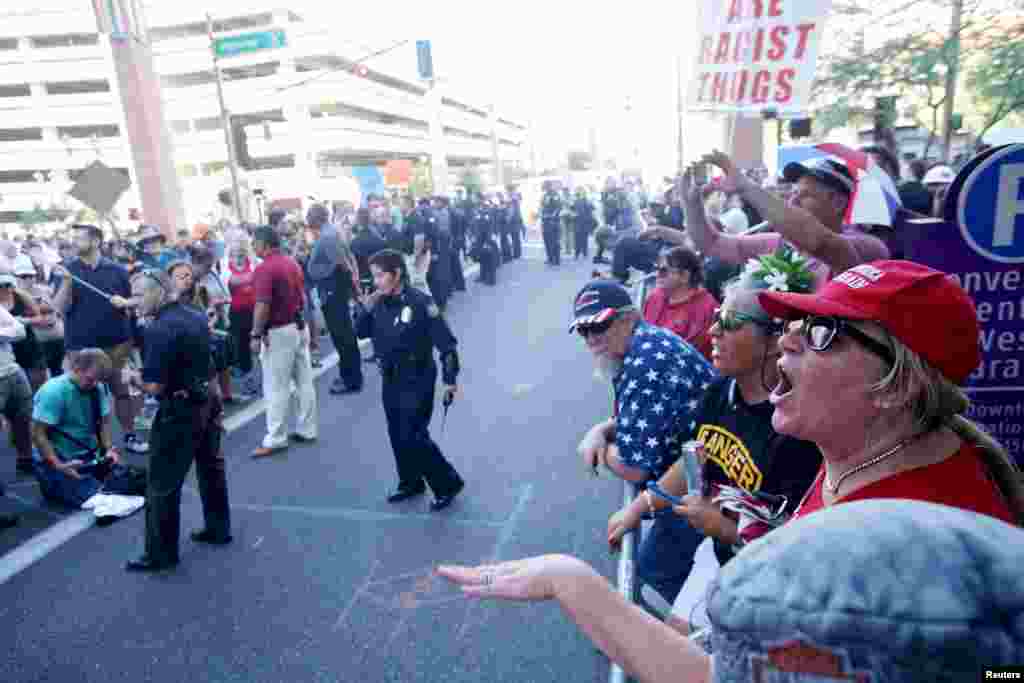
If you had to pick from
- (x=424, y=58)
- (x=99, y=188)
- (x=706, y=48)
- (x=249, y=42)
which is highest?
(x=424, y=58)

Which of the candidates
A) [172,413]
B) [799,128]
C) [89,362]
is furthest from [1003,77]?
[89,362]

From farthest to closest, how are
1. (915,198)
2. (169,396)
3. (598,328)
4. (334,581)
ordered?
(915,198) → (169,396) → (334,581) → (598,328)

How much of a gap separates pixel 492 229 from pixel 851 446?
18541 mm

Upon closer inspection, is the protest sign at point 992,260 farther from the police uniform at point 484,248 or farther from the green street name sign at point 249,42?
the police uniform at point 484,248

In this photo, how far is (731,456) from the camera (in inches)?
83.9

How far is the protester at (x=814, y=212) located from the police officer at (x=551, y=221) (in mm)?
15608

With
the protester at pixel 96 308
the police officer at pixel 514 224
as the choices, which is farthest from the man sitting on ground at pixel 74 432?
the police officer at pixel 514 224

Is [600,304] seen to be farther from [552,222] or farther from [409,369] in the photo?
[552,222]

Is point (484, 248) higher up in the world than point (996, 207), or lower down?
lower down

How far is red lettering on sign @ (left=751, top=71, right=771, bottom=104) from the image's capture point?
15.8ft

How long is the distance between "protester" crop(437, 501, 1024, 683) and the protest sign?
8.44ft

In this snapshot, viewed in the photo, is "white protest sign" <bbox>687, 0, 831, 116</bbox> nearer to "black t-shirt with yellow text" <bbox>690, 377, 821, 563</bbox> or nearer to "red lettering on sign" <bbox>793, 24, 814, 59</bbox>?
"red lettering on sign" <bbox>793, 24, 814, 59</bbox>

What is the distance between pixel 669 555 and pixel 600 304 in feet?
3.60

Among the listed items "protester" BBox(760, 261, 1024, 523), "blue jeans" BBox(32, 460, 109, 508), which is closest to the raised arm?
"protester" BBox(760, 261, 1024, 523)
